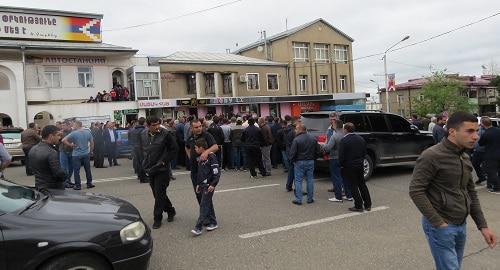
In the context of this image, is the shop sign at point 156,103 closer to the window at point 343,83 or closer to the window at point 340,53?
the window at point 343,83

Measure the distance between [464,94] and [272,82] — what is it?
154 ft

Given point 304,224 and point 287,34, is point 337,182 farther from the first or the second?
point 287,34

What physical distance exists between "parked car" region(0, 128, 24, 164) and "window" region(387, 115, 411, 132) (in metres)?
14.0

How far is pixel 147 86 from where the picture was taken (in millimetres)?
31750

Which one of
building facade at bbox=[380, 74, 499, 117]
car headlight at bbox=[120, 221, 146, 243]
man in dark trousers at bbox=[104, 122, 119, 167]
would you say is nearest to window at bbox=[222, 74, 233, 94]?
man in dark trousers at bbox=[104, 122, 119, 167]

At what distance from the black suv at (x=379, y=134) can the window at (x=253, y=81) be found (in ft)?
89.0

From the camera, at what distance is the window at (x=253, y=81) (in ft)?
127

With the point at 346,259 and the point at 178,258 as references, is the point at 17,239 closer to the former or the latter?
the point at 178,258

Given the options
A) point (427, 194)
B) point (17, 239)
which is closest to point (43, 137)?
point (17, 239)

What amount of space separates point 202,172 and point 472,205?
3950 millimetres

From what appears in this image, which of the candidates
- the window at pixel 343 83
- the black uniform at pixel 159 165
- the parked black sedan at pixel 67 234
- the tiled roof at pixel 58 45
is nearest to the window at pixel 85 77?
the tiled roof at pixel 58 45

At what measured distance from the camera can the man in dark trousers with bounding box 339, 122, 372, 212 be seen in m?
7.87

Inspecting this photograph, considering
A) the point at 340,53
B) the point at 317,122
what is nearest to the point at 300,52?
the point at 340,53

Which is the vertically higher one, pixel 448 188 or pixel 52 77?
pixel 52 77
